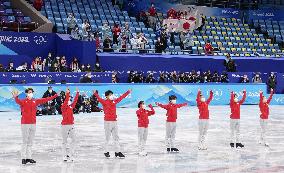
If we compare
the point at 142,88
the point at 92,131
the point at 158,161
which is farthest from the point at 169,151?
the point at 142,88

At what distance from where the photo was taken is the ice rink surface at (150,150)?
45.4 ft

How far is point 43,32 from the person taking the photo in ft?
115

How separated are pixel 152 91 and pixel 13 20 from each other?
30.8 ft

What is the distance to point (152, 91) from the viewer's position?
32.6 meters

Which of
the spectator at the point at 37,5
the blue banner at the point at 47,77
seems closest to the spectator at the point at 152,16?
the spectator at the point at 37,5

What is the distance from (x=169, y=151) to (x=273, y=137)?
558cm

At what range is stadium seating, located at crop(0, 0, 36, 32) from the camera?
34.2m

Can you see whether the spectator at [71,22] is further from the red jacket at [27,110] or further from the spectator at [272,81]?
the red jacket at [27,110]

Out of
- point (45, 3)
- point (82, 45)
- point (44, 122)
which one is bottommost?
point (44, 122)

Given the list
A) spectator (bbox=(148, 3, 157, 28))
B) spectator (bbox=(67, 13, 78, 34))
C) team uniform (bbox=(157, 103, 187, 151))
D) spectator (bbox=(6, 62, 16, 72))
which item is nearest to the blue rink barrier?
spectator (bbox=(6, 62, 16, 72))

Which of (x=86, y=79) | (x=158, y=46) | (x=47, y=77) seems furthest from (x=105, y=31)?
(x=47, y=77)

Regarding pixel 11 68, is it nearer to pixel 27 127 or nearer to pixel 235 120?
pixel 235 120

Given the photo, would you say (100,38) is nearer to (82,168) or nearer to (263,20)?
(263,20)

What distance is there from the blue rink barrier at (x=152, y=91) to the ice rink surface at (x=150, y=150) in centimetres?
157
